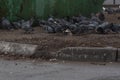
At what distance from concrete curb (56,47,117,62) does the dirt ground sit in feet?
1.26

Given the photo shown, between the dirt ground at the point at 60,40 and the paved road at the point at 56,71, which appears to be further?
the dirt ground at the point at 60,40

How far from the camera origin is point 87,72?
9195 millimetres

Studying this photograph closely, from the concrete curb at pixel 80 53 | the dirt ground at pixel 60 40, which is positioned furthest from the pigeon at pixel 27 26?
the concrete curb at pixel 80 53

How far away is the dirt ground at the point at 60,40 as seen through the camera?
36.8ft

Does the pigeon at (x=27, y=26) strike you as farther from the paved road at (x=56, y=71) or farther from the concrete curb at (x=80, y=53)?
the paved road at (x=56, y=71)

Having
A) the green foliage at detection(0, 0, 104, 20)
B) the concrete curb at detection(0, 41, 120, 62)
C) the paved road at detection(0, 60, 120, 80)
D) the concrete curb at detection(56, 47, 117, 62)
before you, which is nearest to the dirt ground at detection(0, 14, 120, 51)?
the concrete curb at detection(0, 41, 120, 62)

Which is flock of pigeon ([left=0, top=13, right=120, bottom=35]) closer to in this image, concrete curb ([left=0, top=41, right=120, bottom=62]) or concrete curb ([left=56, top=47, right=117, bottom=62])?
concrete curb ([left=0, top=41, right=120, bottom=62])

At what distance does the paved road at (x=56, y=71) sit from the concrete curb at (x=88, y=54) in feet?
1.00

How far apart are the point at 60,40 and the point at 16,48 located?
3.96 ft

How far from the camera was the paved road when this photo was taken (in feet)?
28.4

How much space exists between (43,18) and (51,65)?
268 inches

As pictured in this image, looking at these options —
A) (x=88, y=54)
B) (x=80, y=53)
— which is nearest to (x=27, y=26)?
(x=80, y=53)

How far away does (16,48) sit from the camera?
1138 centimetres

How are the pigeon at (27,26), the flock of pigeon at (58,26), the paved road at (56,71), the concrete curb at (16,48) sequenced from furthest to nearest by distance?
the pigeon at (27,26)
the flock of pigeon at (58,26)
the concrete curb at (16,48)
the paved road at (56,71)
